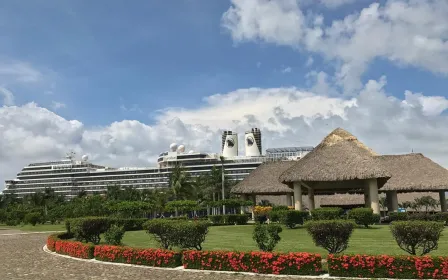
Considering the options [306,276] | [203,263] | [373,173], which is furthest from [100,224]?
[373,173]

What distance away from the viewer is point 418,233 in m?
11.7

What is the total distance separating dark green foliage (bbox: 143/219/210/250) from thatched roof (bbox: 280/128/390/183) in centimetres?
1989

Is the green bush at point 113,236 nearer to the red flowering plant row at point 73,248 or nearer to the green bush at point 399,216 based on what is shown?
the red flowering plant row at point 73,248

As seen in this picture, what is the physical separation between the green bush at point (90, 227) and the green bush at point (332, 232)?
1052 cm

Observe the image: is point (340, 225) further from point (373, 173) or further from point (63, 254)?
point (373, 173)

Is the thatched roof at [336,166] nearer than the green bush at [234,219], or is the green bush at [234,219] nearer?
the thatched roof at [336,166]

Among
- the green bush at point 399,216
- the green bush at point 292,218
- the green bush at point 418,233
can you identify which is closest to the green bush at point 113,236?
the green bush at point 418,233

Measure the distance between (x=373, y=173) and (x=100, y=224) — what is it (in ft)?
68.3

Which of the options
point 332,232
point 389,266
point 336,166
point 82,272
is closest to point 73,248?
point 82,272

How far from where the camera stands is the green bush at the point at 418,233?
1158 centimetres

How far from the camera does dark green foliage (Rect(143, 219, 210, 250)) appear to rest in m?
14.3

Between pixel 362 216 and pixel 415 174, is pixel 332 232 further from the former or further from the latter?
pixel 415 174

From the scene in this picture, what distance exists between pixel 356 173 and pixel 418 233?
69.5 ft

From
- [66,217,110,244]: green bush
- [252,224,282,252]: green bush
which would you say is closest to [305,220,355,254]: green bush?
[252,224,282,252]: green bush
